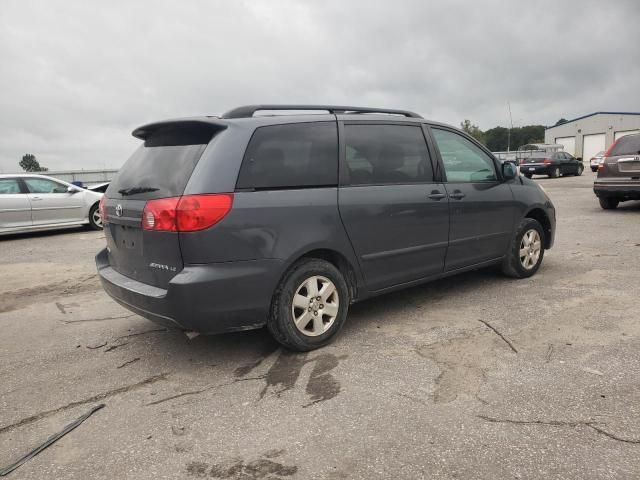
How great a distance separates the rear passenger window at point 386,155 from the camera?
12.4 feet

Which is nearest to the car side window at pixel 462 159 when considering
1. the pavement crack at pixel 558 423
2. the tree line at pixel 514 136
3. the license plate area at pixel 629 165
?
the pavement crack at pixel 558 423

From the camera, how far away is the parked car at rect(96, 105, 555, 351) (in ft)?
10.0

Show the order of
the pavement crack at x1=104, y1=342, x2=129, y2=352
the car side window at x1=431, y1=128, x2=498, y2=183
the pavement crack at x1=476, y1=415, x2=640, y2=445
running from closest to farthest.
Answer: the pavement crack at x1=476, y1=415, x2=640, y2=445 → the pavement crack at x1=104, y1=342, x2=129, y2=352 → the car side window at x1=431, y1=128, x2=498, y2=183

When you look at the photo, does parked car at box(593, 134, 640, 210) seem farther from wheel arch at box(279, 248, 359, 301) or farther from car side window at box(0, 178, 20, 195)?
car side window at box(0, 178, 20, 195)

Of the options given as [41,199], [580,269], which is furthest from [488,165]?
[41,199]

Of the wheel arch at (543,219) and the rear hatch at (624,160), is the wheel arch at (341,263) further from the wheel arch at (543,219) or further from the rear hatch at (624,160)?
the rear hatch at (624,160)

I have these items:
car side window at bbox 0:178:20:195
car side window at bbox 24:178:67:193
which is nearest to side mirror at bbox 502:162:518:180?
car side window at bbox 24:178:67:193

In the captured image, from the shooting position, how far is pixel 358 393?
288cm

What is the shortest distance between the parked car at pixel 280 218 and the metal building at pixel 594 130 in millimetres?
47451

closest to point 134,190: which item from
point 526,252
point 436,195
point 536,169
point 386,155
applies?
point 386,155

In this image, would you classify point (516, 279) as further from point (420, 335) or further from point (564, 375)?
point (564, 375)

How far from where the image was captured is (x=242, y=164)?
3.18 meters

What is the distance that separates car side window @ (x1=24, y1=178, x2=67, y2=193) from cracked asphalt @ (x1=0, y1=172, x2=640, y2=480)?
700 cm

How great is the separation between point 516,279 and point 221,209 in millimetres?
3579
